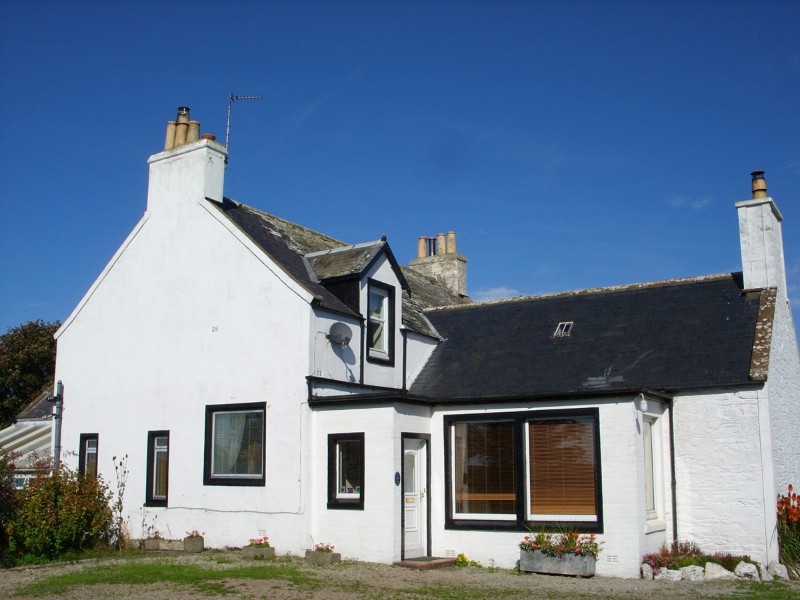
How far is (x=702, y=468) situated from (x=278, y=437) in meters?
9.05

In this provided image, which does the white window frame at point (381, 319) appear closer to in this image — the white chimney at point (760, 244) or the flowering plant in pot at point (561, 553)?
the flowering plant in pot at point (561, 553)

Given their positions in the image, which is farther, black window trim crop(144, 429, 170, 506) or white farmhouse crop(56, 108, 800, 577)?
black window trim crop(144, 429, 170, 506)

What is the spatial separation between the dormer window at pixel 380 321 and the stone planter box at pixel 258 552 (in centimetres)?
521

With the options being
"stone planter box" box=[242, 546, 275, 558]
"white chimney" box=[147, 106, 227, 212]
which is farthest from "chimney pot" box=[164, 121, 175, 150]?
"stone planter box" box=[242, 546, 275, 558]

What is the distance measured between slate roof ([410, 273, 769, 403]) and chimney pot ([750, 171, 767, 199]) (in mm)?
2030

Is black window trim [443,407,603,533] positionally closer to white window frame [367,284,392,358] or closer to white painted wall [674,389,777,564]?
white painted wall [674,389,777,564]

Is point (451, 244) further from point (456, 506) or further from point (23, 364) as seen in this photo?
point (23, 364)

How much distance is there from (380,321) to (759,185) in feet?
32.8

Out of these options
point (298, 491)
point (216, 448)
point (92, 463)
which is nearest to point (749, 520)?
point (298, 491)

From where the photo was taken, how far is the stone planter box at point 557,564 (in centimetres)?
1538

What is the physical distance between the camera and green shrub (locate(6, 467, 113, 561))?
17.6 meters

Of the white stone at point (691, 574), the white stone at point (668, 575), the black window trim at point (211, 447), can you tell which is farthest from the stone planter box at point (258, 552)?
the white stone at point (691, 574)

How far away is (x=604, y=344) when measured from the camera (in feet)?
64.8

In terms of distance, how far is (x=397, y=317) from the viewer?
2112 cm
